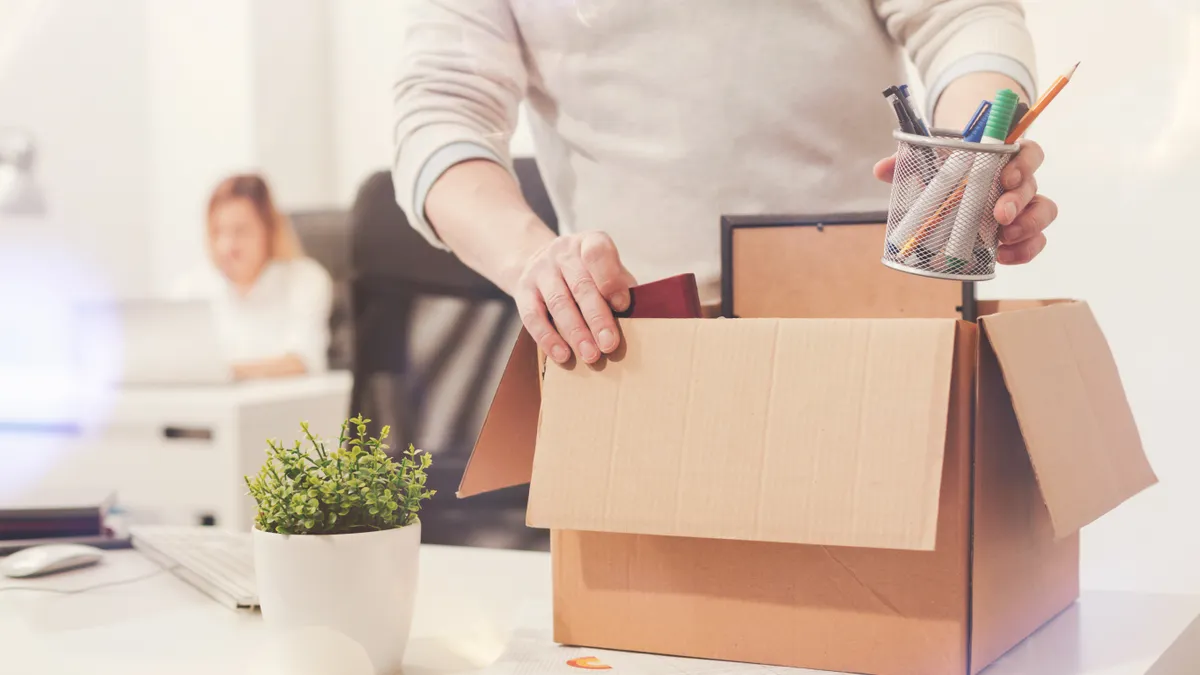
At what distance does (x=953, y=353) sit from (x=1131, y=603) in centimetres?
33

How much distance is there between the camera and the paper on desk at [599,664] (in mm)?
634

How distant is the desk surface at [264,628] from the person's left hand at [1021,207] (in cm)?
25

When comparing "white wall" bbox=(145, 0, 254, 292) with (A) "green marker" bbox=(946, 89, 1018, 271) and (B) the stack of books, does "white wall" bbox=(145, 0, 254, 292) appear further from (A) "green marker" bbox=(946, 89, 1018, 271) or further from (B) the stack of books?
(A) "green marker" bbox=(946, 89, 1018, 271)

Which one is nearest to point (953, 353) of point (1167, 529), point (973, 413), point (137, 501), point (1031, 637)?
point (973, 413)

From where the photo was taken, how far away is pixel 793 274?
914 mm

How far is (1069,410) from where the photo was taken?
0.66 metres

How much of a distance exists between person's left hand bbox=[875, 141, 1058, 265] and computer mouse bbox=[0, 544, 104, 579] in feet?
2.38

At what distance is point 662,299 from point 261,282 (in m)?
2.76

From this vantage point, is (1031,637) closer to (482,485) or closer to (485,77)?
(482,485)

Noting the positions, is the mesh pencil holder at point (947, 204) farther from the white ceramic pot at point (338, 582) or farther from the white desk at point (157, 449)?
the white desk at point (157, 449)

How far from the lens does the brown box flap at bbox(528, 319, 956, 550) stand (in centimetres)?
57

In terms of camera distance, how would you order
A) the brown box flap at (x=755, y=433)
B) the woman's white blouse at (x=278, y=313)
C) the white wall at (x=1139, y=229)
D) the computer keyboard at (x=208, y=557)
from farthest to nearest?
1. the woman's white blouse at (x=278, y=313)
2. the white wall at (x=1139, y=229)
3. the computer keyboard at (x=208, y=557)
4. the brown box flap at (x=755, y=433)

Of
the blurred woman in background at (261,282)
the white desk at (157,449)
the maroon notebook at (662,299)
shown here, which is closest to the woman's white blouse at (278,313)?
the blurred woman in background at (261,282)

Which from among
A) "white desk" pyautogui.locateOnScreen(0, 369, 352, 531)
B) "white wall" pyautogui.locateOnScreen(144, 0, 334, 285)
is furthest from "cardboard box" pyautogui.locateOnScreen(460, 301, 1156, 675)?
"white wall" pyautogui.locateOnScreen(144, 0, 334, 285)
